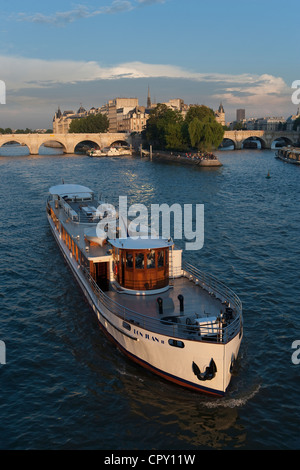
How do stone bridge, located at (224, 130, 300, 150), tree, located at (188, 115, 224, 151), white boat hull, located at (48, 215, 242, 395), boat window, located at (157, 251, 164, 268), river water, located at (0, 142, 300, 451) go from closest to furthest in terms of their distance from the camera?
1. river water, located at (0, 142, 300, 451)
2. white boat hull, located at (48, 215, 242, 395)
3. boat window, located at (157, 251, 164, 268)
4. tree, located at (188, 115, 224, 151)
5. stone bridge, located at (224, 130, 300, 150)

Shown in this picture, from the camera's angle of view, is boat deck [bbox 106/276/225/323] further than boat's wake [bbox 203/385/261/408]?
Yes

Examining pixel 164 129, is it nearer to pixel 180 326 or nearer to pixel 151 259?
pixel 151 259

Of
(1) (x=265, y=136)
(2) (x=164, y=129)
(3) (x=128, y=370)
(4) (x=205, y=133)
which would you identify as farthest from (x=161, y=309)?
(1) (x=265, y=136)

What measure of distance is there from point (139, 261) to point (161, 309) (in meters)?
2.93

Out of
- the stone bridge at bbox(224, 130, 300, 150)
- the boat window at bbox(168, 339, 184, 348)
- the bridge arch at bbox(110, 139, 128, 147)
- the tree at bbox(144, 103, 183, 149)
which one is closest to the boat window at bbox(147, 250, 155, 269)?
the boat window at bbox(168, 339, 184, 348)

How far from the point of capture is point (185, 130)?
12681cm

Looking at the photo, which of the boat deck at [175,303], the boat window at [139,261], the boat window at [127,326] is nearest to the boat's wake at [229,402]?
the boat deck at [175,303]

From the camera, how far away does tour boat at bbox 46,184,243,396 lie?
1641cm

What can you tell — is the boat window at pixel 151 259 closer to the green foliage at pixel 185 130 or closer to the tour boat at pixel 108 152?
the green foliage at pixel 185 130

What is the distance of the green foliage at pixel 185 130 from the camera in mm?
116062

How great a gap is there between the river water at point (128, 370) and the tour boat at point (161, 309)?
42.3 inches

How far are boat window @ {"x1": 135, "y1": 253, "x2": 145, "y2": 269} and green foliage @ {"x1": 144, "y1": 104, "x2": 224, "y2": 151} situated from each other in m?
99.4

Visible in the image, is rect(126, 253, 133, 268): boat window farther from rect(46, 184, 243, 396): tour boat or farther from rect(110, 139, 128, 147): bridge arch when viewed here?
rect(110, 139, 128, 147): bridge arch
